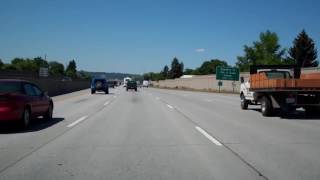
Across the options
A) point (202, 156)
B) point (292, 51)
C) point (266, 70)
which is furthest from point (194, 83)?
point (202, 156)

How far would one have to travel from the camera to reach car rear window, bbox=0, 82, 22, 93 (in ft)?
48.9

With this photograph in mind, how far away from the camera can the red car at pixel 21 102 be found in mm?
13750

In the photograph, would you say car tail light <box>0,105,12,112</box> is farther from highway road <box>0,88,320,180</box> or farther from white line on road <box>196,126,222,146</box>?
white line on road <box>196,126,222,146</box>

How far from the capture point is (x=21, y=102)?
14.3 m

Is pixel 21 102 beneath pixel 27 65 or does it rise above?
beneath

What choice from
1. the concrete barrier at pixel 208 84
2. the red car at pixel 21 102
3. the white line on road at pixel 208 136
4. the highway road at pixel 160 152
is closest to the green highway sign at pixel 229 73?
the concrete barrier at pixel 208 84

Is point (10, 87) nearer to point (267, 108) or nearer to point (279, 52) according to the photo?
point (267, 108)

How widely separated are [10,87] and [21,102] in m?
1.07

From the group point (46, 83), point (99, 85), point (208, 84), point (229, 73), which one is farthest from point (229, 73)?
point (46, 83)

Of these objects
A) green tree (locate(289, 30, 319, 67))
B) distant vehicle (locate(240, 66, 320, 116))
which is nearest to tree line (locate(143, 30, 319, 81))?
green tree (locate(289, 30, 319, 67))

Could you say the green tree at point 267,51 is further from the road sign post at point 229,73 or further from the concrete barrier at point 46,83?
the concrete barrier at point 46,83

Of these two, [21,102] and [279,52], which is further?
[279,52]

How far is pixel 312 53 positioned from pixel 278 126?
92785 millimetres

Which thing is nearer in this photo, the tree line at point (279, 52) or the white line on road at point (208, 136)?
the white line on road at point (208, 136)
